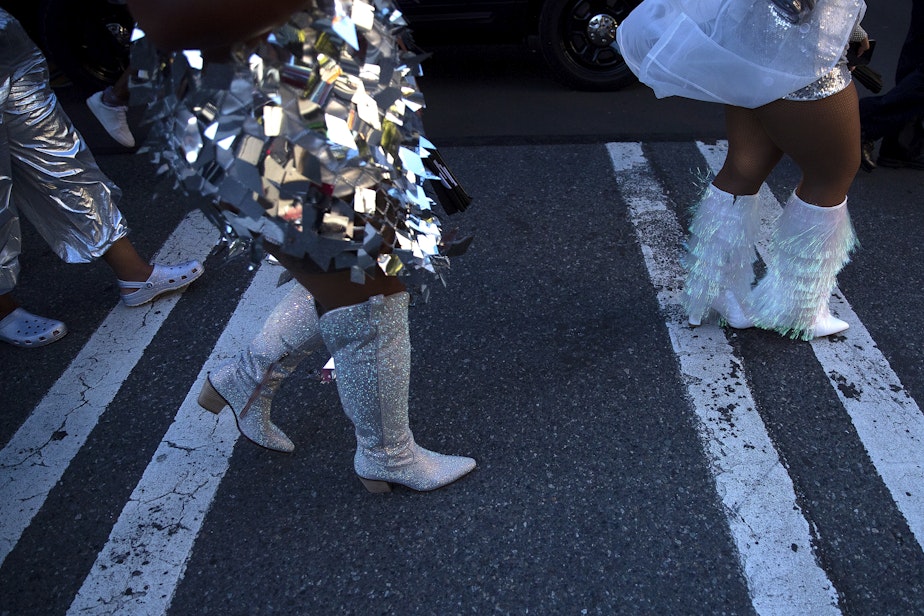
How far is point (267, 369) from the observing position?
2.23 metres

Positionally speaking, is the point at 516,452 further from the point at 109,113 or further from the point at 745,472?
the point at 109,113

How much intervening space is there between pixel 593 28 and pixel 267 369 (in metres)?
3.73

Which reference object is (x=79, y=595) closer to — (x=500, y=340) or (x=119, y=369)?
(x=119, y=369)

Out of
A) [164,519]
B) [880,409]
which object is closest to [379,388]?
[164,519]

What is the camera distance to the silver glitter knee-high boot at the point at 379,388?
1866 mm

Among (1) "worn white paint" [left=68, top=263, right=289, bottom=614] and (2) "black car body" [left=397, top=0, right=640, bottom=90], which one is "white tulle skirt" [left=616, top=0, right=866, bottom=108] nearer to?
(1) "worn white paint" [left=68, top=263, right=289, bottom=614]

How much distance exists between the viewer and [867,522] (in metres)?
2.14

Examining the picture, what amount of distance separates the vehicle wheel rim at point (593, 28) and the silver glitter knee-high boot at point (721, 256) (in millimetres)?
2636

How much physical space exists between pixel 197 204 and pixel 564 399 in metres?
1.45

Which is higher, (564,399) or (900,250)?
(564,399)

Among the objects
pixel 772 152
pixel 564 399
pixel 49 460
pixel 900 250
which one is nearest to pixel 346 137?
pixel 564 399

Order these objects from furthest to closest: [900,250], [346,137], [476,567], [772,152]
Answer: [900,250]
[772,152]
[476,567]
[346,137]

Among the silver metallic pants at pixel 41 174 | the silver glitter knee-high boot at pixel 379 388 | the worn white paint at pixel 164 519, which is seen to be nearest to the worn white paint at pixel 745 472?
the silver glitter knee-high boot at pixel 379 388

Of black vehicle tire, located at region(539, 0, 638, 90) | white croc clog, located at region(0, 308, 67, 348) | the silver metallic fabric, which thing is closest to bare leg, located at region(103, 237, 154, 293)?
white croc clog, located at region(0, 308, 67, 348)
